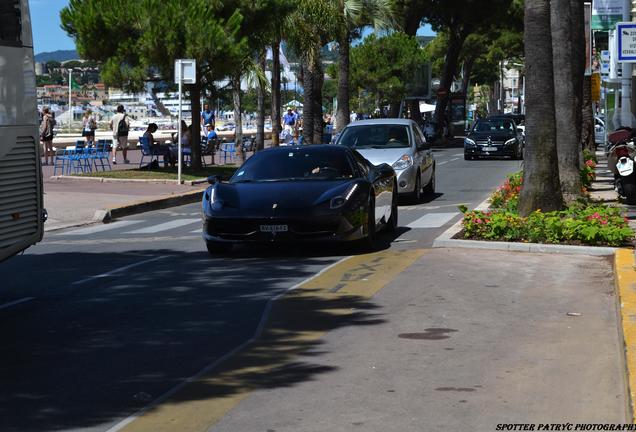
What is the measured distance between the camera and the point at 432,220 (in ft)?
63.7

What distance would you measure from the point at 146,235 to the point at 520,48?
244 ft

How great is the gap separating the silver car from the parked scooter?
4.17m

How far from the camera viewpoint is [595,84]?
44094mm

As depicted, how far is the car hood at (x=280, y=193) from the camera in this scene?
14.3 metres

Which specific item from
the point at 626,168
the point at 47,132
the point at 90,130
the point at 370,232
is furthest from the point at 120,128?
the point at 370,232

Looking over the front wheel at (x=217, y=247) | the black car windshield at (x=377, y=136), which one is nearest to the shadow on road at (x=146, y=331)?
the front wheel at (x=217, y=247)

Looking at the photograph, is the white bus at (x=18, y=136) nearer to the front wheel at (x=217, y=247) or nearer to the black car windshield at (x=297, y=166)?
the front wheel at (x=217, y=247)

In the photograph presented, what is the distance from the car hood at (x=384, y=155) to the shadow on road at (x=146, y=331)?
8.30 meters

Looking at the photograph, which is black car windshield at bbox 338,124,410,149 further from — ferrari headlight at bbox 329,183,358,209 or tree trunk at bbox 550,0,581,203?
ferrari headlight at bbox 329,183,358,209

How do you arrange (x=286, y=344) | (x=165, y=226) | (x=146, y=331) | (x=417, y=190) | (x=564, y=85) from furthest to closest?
(x=417, y=190) < (x=564, y=85) < (x=165, y=226) < (x=146, y=331) < (x=286, y=344)

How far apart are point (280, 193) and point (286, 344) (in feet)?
18.6

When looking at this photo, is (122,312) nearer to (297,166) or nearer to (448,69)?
(297,166)

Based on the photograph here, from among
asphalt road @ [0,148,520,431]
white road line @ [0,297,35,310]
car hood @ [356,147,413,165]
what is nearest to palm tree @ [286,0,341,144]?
car hood @ [356,147,413,165]

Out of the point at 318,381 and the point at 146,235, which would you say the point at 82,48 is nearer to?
the point at 146,235
